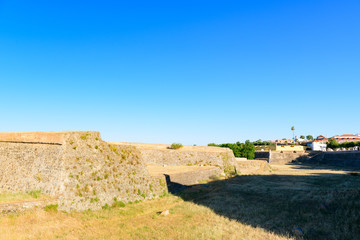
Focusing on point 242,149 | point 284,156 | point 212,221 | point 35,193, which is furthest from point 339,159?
point 35,193

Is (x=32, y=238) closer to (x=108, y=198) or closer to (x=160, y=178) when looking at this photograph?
(x=108, y=198)

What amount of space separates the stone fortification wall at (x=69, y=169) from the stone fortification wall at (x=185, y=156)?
17205 mm

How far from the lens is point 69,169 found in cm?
1530

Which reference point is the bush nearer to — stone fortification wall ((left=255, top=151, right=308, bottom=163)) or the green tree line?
the green tree line

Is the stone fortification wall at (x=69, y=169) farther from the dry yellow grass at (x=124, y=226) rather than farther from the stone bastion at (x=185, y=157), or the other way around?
the stone bastion at (x=185, y=157)

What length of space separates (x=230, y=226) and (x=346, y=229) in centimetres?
559

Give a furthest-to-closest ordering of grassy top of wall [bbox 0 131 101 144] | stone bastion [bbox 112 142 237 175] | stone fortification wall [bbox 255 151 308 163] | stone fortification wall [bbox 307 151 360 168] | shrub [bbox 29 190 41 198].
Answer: stone fortification wall [bbox 255 151 308 163] → stone fortification wall [bbox 307 151 360 168] → stone bastion [bbox 112 142 237 175] → grassy top of wall [bbox 0 131 101 144] → shrub [bbox 29 190 41 198]

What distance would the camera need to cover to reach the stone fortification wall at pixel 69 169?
1476 cm

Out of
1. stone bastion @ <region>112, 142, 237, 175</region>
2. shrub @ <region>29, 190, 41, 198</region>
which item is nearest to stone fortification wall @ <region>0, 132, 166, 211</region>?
shrub @ <region>29, 190, 41, 198</region>

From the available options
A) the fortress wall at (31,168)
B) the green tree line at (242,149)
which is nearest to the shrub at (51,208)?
the fortress wall at (31,168)

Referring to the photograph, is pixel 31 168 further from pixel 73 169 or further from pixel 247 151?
pixel 247 151

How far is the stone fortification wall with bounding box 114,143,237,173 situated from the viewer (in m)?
36.7

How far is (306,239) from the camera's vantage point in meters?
10.4

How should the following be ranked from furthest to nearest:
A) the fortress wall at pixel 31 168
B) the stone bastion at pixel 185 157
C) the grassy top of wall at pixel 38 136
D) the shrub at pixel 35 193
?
the stone bastion at pixel 185 157 < the grassy top of wall at pixel 38 136 < the fortress wall at pixel 31 168 < the shrub at pixel 35 193
